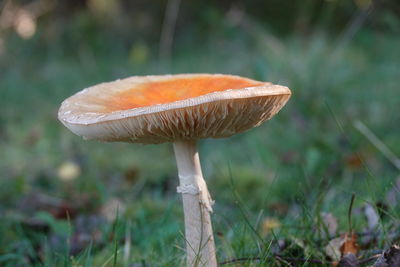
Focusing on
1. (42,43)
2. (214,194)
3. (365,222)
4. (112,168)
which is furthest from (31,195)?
(42,43)

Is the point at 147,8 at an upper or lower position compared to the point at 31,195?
upper

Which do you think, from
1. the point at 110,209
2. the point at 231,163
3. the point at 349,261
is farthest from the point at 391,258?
the point at 231,163

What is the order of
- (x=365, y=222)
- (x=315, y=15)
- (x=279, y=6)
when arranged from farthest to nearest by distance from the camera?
(x=279, y=6), (x=315, y=15), (x=365, y=222)

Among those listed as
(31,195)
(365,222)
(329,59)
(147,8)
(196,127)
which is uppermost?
(147,8)

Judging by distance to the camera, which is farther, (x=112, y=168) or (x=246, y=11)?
(x=246, y=11)

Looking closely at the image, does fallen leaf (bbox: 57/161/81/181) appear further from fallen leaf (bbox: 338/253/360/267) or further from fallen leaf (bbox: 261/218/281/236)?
fallen leaf (bbox: 338/253/360/267)

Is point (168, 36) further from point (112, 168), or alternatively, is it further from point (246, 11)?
point (112, 168)

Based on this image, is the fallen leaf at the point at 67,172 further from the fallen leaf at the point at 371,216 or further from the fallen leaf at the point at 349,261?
the fallen leaf at the point at 349,261
